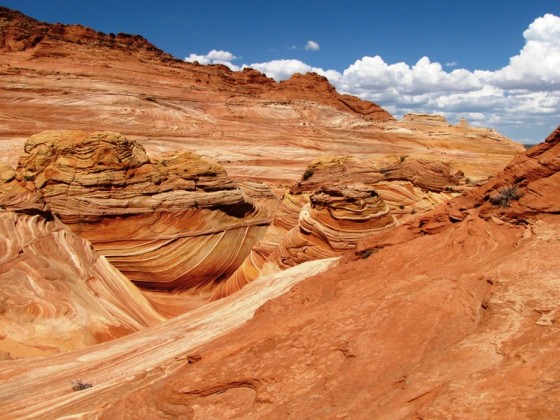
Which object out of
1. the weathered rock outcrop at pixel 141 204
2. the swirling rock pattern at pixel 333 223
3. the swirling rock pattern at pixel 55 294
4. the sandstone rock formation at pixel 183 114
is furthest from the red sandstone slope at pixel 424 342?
the sandstone rock formation at pixel 183 114

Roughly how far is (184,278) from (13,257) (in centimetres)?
584

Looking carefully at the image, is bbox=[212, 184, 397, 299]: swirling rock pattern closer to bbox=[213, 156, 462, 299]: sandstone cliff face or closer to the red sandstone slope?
bbox=[213, 156, 462, 299]: sandstone cliff face

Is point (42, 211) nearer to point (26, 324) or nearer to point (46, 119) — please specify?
point (26, 324)

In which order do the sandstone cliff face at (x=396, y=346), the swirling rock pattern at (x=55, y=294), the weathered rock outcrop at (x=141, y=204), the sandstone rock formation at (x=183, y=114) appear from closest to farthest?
the sandstone cliff face at (x=396, y=346)
the swirling rock pattern at (x=55, y=294)
the weathered rock outcrop at (x=141, y=204)
the sandstone rock formation at (x=183, y=114)

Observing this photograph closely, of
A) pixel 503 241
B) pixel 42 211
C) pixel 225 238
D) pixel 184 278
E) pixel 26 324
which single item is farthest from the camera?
pixel 225 238

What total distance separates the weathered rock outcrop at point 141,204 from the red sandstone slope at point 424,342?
8977 mm

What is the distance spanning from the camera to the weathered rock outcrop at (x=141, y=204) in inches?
599

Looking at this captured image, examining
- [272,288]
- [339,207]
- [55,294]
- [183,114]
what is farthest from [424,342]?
[183,114]

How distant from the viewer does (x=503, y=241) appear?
6758 mm

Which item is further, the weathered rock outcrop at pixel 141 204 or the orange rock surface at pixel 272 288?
the weathered rock outcrop at pixel 141 204

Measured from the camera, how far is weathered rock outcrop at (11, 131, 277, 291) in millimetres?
15227

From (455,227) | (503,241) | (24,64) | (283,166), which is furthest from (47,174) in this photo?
(24,64)

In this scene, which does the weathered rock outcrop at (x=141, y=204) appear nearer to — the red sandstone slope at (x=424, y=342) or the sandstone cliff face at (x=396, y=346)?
the sandstone cliff face at (x=396, y=346)

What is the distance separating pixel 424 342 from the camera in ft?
16.4
